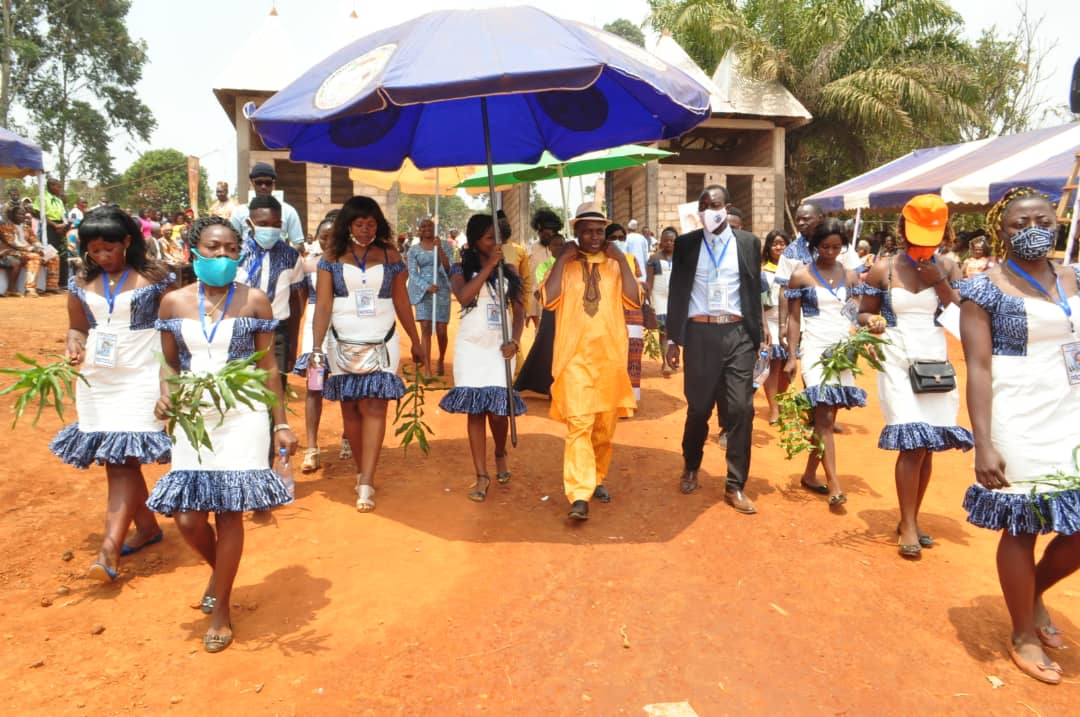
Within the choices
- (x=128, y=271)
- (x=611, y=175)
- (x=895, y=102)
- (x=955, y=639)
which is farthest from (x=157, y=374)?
(x=895, y=102)

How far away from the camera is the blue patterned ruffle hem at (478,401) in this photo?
17.7 feet

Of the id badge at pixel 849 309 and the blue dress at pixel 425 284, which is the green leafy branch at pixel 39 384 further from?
the blue dress at pixel 425 284

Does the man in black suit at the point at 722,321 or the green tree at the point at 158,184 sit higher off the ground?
the green tree at the point at 158,184

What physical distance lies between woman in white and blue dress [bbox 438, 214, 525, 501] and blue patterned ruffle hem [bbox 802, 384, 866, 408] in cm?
205

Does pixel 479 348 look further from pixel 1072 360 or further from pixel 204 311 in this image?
pixel 1072 360

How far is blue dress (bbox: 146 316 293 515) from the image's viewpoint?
11.3 ft

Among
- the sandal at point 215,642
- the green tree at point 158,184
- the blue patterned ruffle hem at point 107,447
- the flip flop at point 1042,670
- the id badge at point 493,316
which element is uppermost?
the green tree at point 158,184

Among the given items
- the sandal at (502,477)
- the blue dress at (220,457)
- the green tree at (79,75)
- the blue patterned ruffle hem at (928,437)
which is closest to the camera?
the blue dress at (220,457)

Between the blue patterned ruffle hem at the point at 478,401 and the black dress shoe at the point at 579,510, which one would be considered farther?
the blue patterned ruffle hem at the point at 478,401

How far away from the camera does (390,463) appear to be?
Answer: 6.40 meters

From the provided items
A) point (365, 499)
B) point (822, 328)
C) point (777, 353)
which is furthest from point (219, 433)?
point (777, 353)

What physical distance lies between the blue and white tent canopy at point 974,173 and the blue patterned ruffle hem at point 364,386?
35.0 ft

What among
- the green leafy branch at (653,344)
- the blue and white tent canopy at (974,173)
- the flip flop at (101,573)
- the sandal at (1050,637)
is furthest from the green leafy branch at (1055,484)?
the blue and white tent canopy at (974,173)

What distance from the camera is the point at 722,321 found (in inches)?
207
